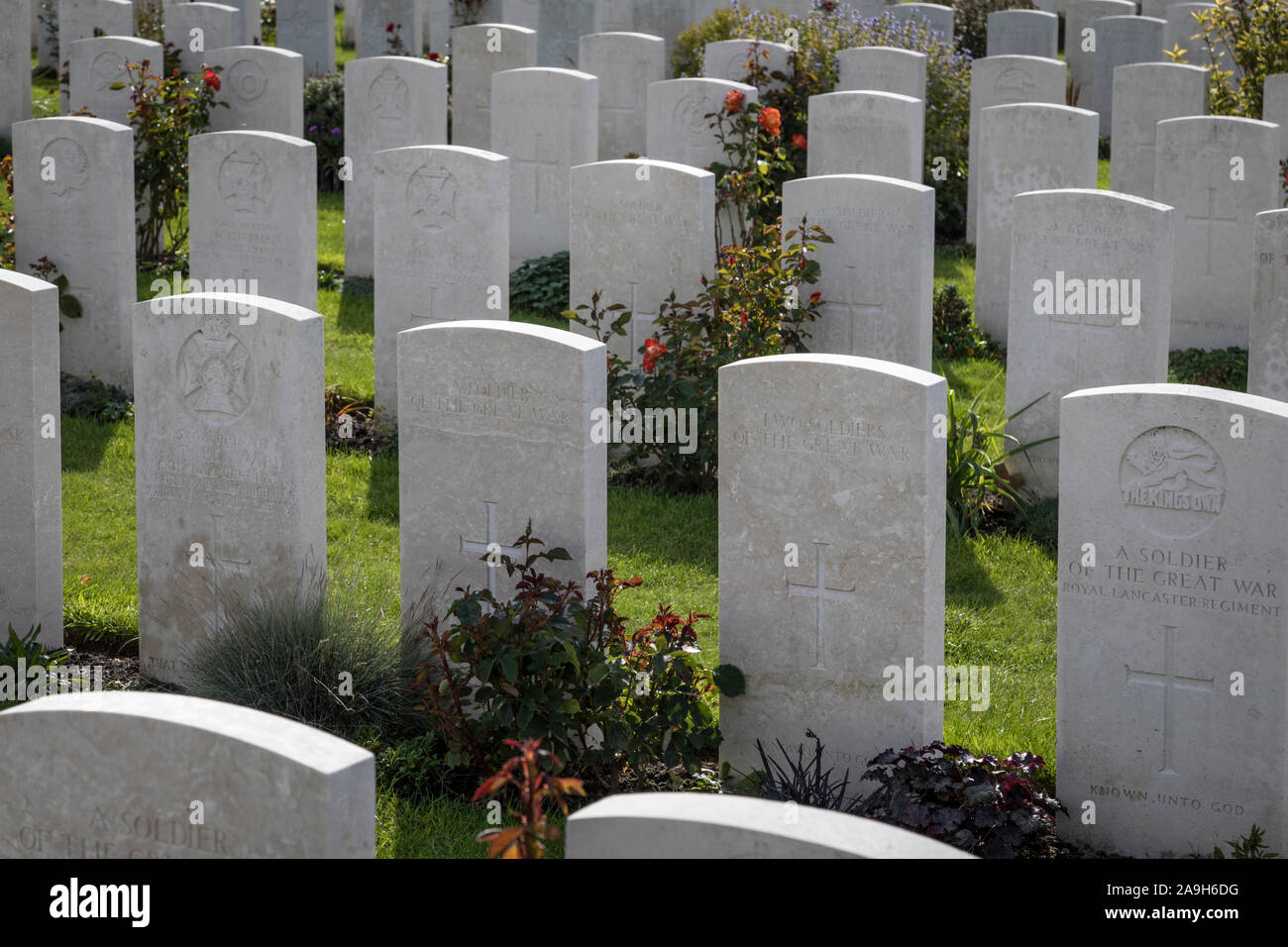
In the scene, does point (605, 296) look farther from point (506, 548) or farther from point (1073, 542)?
point (1073, 542)

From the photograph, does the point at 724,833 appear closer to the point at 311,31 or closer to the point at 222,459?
the point at 222,459

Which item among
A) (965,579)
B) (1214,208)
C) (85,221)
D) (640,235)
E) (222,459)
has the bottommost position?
(965,579)

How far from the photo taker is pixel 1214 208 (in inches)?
404

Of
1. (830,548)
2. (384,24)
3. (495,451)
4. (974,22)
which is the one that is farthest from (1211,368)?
(384,24)

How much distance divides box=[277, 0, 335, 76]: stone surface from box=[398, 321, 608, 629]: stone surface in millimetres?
13694

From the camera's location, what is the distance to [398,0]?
18547 millimetres

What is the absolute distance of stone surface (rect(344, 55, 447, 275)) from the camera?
467 inches

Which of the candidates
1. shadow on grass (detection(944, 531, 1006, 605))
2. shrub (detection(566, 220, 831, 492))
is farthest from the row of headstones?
shrub (detection(566, 220, 831, 492))

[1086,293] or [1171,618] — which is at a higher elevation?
[1086,293]

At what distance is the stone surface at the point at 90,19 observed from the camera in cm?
1473

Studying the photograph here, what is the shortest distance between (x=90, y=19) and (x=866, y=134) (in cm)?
787

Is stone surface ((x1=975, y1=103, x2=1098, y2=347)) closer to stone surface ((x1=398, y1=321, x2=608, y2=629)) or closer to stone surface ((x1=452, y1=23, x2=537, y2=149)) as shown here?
stone surface ((x1=452, y1=23, x2=537, y2=149))
